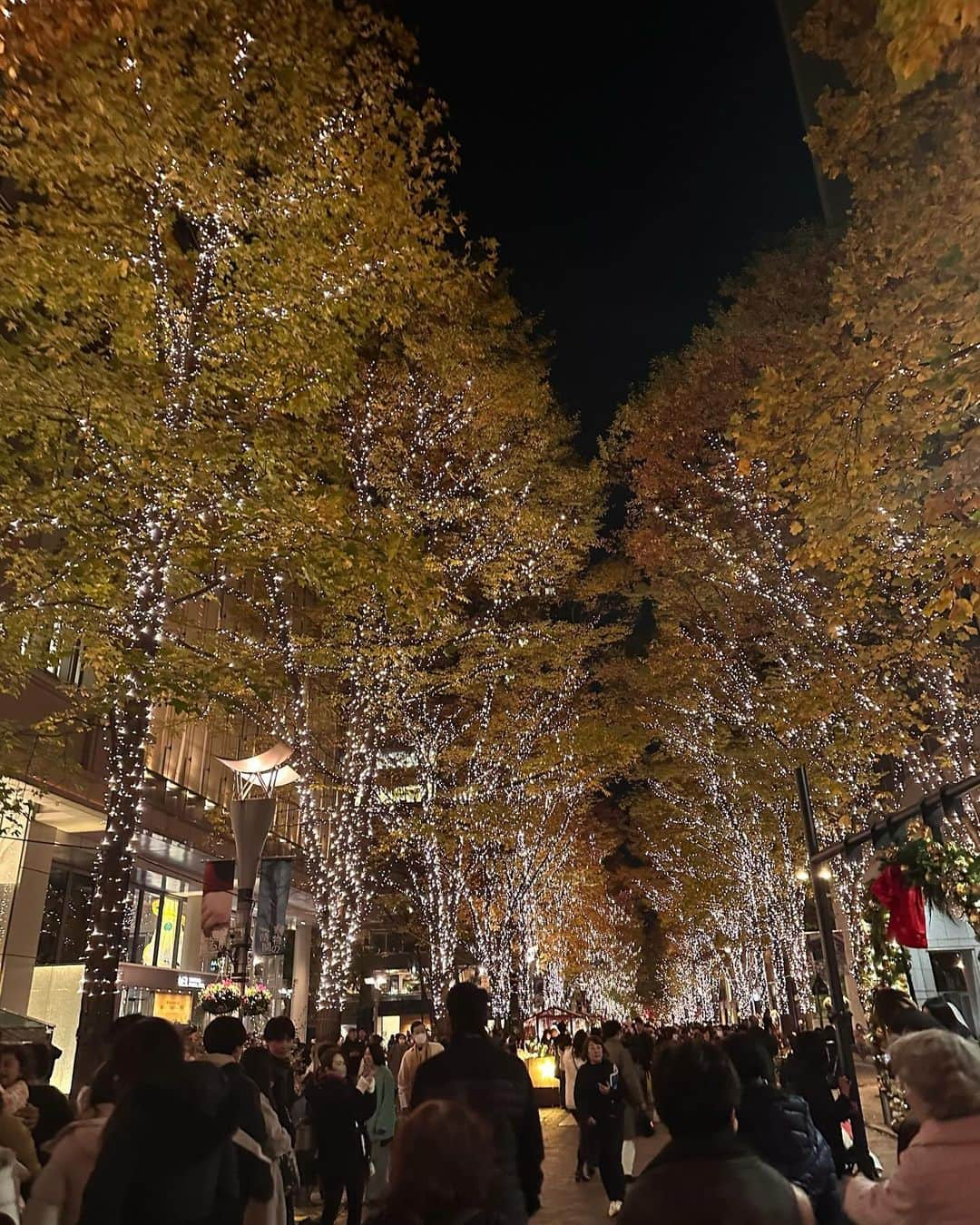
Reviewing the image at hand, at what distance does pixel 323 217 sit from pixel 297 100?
1403mm

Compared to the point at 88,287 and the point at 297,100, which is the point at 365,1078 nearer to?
the point at 88,287

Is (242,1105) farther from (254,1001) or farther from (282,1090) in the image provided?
(254,1001)

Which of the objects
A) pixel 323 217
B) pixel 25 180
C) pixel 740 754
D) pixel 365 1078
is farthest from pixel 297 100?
pixel 740 754

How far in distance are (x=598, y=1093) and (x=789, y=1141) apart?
5.91 meters

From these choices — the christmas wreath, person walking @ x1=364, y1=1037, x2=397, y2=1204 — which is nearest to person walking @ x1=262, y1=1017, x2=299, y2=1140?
person walking @ x1=364, y1=1037, x2=397, y2=1204

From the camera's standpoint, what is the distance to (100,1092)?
347 centimetres

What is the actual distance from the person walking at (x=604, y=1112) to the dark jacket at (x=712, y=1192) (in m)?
7.46

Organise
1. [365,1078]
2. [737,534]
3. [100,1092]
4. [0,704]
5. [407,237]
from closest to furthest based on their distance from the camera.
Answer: [100,1092], [365,1078], [407,237], [0,704], [737,534]

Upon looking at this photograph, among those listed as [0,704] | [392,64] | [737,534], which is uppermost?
[392,64]

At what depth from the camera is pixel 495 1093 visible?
357 cm

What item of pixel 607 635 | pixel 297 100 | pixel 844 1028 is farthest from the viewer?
pixel 607 635

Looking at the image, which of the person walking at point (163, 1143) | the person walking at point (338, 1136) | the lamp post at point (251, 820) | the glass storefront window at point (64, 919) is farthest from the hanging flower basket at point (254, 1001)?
the person walking at point (163, 1143)

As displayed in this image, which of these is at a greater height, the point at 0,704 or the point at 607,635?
the point at 607,635

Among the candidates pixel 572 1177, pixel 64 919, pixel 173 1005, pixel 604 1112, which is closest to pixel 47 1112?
pixel 604 1112
